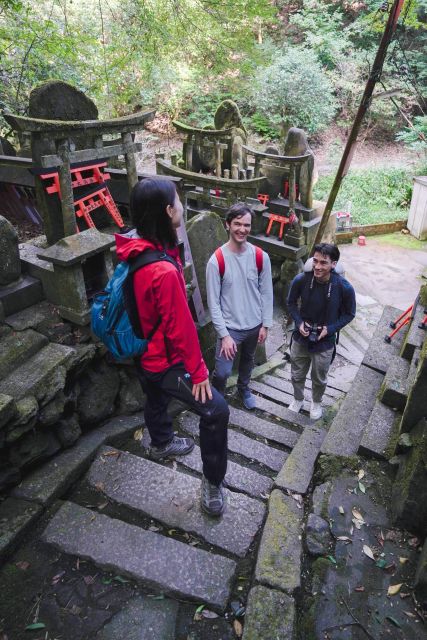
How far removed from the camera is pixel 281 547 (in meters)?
2.54

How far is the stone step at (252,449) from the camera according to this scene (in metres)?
3.69

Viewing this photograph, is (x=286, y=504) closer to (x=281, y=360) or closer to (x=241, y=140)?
(x=281, y=360)

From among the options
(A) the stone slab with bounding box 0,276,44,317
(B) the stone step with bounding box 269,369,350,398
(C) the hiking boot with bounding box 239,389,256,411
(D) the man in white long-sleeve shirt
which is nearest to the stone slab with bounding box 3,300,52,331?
(A) the stone slab with bounding box 0,276,44,317

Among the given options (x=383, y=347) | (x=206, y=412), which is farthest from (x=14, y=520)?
(x=383, y=347)

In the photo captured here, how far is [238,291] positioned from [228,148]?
7684 millimetres

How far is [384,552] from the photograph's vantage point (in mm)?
2518

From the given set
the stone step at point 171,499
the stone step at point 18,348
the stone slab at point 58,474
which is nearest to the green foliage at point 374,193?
the stone step at point 18,348

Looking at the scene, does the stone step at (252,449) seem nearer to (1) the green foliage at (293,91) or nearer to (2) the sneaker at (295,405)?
(2) the sneaker at (295,405)

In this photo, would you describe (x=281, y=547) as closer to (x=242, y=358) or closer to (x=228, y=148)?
(x=242, y=358)

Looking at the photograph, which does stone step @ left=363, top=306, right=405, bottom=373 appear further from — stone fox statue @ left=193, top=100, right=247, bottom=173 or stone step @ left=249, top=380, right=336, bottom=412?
stone fox statue @ left=193, top=100, right=247, bottom=173

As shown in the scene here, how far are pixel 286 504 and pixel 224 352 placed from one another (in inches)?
58.6

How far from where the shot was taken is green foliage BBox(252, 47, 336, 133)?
17344 mm

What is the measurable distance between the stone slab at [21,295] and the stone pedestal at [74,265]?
8.7 inches

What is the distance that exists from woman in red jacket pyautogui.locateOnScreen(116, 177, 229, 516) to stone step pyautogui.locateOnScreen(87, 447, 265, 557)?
5.0 inches
